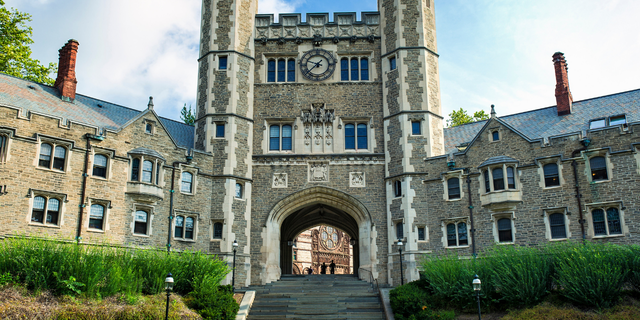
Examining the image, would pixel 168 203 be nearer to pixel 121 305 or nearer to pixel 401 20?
pixel 121 305

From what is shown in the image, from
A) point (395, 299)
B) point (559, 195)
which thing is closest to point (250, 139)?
point (395, 299)

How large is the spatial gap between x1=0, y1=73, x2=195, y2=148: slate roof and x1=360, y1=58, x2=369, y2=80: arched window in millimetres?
12793

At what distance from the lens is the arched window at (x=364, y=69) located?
3334 cm

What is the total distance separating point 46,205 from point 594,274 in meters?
21.0

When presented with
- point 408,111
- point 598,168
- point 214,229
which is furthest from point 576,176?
point 214,229

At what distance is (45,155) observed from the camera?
24516 millimetres

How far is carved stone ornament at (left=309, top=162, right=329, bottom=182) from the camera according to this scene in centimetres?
3131

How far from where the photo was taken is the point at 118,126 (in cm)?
2905

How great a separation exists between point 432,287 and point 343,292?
457cm

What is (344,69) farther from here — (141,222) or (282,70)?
(141,222)

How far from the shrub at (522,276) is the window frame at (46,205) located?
17447 mm

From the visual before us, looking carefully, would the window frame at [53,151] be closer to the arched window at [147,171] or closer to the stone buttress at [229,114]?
the arched window at [147,171]

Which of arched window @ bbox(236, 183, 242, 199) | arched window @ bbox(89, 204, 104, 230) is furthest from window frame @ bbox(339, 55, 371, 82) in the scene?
arched window @ bbox(89, 204, 104, 230)

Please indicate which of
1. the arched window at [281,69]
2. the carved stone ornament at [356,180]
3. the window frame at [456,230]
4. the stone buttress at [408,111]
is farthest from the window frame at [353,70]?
the window frame at [456,230]
